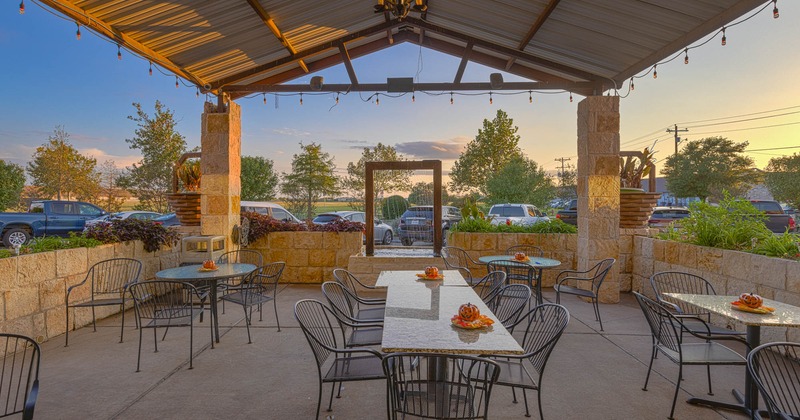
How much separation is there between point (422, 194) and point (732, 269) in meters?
4.58

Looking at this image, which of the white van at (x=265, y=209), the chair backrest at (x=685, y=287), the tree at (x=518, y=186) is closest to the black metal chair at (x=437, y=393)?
the chair backrest at (x=685, y=287)

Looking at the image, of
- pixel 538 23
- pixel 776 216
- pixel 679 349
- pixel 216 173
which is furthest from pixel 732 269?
pixel 776 216

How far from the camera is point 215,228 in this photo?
6.44 m

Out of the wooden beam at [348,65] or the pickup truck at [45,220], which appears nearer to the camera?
the wooden beam at [348,65]

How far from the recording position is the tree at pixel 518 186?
18.6 m

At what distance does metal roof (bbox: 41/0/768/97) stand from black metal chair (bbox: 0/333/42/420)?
327 cm

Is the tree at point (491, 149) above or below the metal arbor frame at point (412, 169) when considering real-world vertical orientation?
above

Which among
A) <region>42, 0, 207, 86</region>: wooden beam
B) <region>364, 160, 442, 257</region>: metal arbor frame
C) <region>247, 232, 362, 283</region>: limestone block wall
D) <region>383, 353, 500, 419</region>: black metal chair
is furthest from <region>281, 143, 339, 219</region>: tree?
<region>383, 353, 500, 419</region>: black metal chair

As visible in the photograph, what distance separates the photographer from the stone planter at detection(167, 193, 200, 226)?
7.01 meters

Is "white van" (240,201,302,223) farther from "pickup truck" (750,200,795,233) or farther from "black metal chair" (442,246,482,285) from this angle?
"pickup truck" (750,200,795,233)

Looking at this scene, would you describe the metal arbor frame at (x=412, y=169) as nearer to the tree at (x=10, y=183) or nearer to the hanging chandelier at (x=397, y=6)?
the hanging chandelier at (x=397, y=6)

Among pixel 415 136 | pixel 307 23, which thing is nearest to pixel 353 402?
pixel 307 23

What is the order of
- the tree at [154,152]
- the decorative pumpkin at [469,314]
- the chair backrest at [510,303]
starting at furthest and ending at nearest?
the tree at [154,152] < the chair backrest at [510,303] < the decorative pumpkin at [469,314]

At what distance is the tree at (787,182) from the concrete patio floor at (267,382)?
23.1 m
